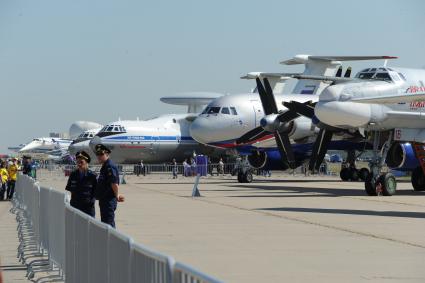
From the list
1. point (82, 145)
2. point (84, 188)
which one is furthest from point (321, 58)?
point (84, 188)

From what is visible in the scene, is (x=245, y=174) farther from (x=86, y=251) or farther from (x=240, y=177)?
(x=86, y=251)

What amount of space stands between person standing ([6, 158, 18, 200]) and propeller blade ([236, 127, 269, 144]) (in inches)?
421

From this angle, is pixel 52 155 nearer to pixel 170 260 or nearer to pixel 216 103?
pixel 216 103

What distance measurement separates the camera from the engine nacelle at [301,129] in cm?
3816

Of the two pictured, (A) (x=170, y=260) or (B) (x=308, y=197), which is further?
(B) (x=308, y=197)

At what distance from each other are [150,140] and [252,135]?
2132 centimetres

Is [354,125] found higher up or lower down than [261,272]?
higher up

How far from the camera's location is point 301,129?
3881cm

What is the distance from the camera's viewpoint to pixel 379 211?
22.0m

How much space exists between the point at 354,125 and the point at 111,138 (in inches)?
1294

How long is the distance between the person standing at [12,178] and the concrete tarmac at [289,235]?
8.91m

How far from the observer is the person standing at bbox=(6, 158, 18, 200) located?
34.8m

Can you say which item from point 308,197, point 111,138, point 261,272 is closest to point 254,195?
point 308,197

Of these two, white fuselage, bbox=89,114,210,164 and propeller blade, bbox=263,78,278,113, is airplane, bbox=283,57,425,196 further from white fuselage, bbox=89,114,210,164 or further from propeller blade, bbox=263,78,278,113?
Result: white fuselage, bbox=89,114,210,164
